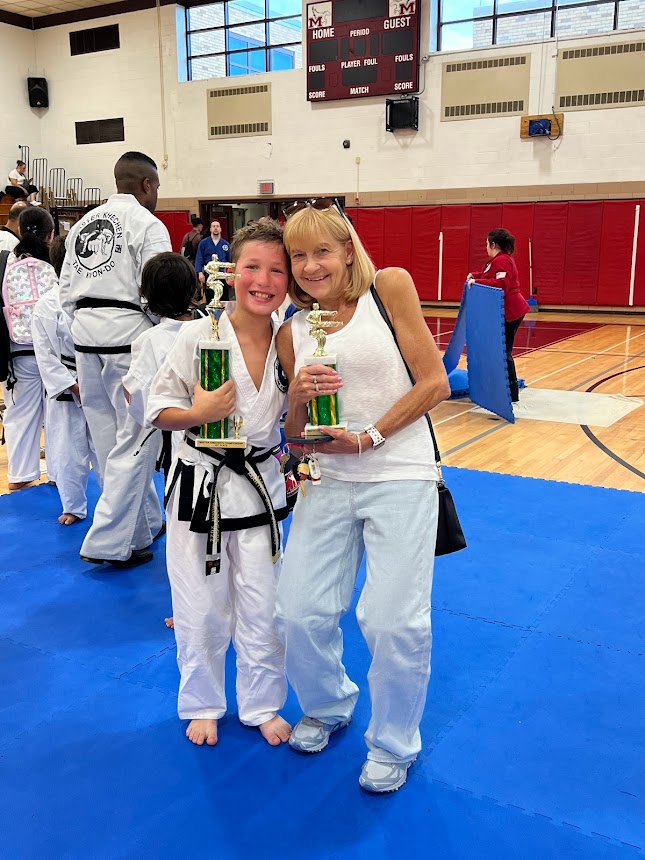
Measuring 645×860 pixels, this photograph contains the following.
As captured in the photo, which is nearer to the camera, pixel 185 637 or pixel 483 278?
pixel 185 637

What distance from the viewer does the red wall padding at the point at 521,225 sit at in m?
15.8

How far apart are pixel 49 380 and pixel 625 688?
138 inches

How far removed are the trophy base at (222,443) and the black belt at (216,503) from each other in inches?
6.1

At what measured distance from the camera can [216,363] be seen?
2.20 m

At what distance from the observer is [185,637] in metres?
2.51

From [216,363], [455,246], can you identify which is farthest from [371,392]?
[455,246]

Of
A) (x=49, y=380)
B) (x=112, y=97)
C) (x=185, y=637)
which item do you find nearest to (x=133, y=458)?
(x=49, y=380)

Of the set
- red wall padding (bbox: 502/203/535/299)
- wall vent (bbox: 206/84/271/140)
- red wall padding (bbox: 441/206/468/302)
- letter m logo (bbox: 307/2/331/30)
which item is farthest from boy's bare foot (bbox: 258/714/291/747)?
wall vent (bbox: 206/84/271/140)

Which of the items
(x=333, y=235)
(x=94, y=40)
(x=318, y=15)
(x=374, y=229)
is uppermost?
(x=94, y=40)

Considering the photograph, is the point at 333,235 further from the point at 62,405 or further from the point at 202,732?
the point at 62,405

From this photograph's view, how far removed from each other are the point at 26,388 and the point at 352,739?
3744mm

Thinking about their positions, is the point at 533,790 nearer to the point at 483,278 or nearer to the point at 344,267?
the point at 344,267

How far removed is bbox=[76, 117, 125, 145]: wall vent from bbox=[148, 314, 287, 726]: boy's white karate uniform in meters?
19.9

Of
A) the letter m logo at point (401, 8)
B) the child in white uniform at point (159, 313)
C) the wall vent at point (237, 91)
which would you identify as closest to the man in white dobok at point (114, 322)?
the child in white uniform at point (159, 313)
